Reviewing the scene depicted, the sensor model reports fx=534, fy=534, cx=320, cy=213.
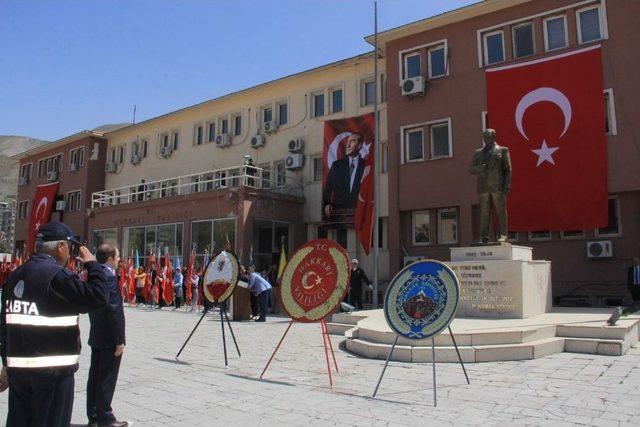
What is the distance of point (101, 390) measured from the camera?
5.14 m

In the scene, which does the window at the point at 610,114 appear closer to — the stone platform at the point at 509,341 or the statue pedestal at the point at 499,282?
the statue pedestal at the point at 499,282

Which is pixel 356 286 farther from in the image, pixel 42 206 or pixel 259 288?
pixel 42 206

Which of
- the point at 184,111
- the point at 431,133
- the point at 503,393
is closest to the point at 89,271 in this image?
the point at 503,393

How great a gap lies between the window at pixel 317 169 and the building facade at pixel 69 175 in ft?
58.4

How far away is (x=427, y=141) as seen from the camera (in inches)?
812

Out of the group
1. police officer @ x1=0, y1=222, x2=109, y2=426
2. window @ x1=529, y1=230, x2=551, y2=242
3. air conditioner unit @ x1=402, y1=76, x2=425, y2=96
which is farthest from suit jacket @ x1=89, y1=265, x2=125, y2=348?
air conditioner unit @ x1=402, y1=76, x2=425, y2=96

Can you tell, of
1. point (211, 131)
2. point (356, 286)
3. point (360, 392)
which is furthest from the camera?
point (211, 131)

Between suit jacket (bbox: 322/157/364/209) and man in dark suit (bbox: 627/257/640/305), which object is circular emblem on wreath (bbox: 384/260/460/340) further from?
suit jacket (bbox: 322/157/364/209)

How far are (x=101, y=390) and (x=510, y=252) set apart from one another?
28.0 feet

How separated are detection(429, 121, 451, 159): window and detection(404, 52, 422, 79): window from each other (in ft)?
7.61

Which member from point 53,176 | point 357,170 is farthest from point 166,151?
point 357,170

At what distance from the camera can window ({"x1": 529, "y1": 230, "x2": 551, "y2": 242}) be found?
1788 centimetres

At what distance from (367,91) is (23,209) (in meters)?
32.4

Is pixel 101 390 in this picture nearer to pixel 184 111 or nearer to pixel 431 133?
pixel 431 133
